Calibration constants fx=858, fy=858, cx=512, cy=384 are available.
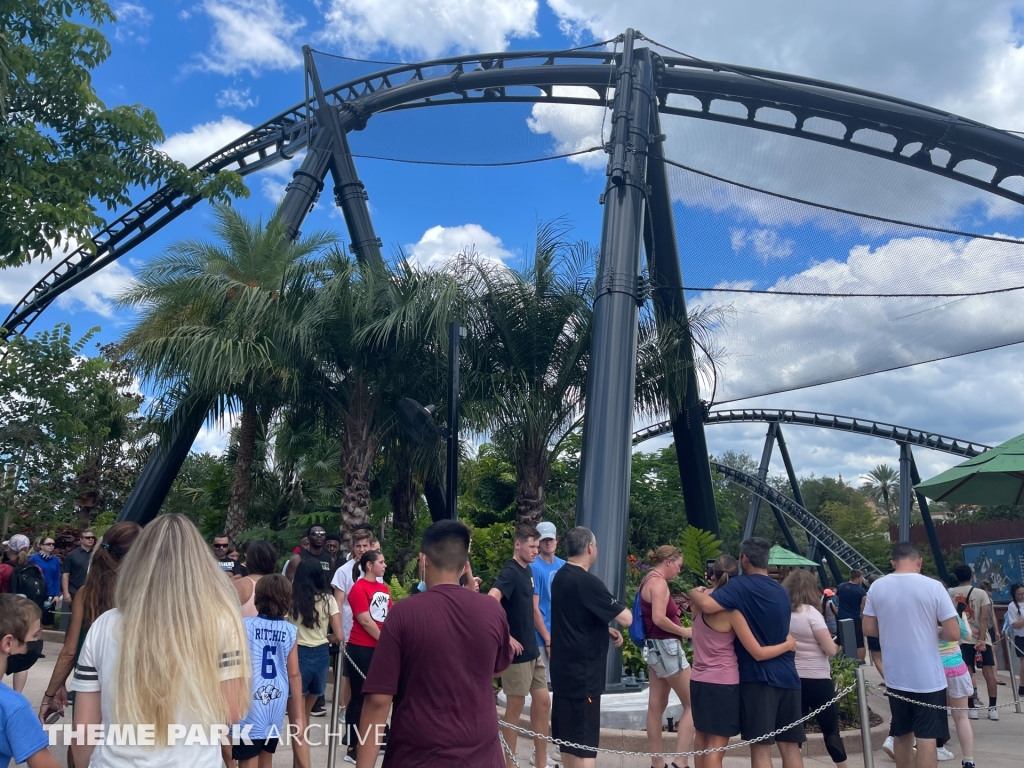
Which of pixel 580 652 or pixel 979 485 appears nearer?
pixel 580 652

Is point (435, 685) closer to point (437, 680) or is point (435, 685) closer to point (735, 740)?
point (437, 680)

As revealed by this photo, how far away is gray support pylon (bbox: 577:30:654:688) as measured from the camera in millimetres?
9148

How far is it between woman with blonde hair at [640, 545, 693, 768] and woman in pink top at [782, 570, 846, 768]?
76cm

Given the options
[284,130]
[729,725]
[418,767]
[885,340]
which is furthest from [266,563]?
[284,130]

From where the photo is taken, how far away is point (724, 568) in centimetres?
620

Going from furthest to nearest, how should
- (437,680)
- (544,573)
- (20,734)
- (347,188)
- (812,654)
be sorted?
(347,188) < (544,573) < (812,654) < (437,680) < (20,734)

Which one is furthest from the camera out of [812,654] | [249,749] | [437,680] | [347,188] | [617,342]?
[347,188]

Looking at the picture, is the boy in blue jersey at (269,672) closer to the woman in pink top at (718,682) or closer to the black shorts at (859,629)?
the woman in pink top at (718,682)

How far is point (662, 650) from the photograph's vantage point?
610 cm

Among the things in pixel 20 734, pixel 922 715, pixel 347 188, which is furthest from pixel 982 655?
pixel 347 188

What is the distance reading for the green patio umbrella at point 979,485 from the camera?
9.79 meters

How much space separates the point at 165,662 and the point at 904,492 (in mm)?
33298

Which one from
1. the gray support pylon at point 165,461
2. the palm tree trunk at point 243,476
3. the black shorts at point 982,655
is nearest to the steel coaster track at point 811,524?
the black shorts at point 982,655

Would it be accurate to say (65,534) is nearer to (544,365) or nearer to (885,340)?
(544,365)
